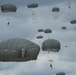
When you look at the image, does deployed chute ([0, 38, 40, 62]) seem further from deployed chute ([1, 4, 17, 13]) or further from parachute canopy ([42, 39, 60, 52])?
parachute canopy ([42, 39, 60, 52])

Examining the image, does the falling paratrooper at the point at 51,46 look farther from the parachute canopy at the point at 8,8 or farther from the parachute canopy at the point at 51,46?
the parachute canopy at the point at 8,8

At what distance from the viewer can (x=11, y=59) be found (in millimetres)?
139000

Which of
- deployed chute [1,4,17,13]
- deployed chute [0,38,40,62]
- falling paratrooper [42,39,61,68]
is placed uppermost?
deployed chute [1,4,17,13]

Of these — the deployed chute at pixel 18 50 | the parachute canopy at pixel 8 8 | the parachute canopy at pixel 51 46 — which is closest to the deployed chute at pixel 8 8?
the parachute canopy at pixel 8 8

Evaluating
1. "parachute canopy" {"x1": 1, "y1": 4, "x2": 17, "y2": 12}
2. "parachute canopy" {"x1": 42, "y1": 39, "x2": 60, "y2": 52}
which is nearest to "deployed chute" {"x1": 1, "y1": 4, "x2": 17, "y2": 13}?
"parachute canopy" {"x1": 1, "y1": 4, "x2": 17, "y2": 12}

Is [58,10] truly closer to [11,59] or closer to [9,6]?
[9,6]

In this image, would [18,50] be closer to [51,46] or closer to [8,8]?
[8,8]

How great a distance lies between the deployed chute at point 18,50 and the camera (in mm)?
137375

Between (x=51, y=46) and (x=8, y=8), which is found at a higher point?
(x=8, y=8)

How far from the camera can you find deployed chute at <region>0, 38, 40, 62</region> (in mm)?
137375

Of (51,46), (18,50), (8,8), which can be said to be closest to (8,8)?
(8,8)

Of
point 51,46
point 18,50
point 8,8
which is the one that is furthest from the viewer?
point 51,46

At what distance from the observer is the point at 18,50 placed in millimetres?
137500

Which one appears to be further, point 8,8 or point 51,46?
point 51,46
